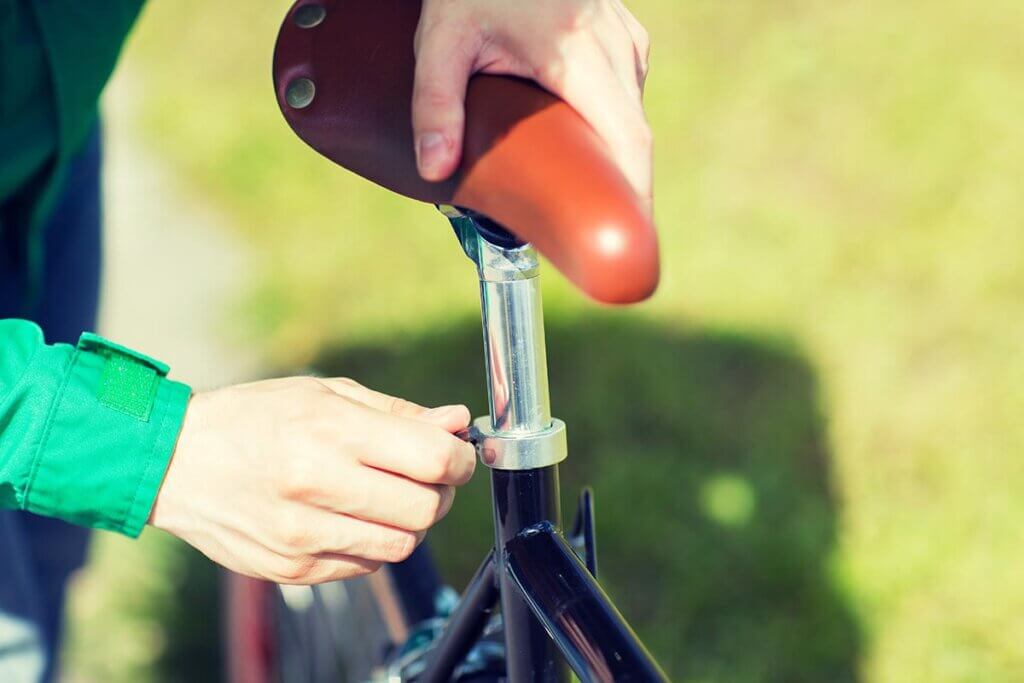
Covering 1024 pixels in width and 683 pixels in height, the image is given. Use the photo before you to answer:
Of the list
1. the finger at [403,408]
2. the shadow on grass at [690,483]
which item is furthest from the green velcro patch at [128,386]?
the shadow on grass at [690,483]

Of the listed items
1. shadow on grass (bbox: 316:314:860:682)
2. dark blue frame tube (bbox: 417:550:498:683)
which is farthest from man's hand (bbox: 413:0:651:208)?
shadow on grass (bbox: 316:314:860:682)

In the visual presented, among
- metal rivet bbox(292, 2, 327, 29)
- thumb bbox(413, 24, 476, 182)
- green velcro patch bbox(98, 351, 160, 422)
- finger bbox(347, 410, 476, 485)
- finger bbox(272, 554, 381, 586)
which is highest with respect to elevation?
metal rivet bbox(292, 2, 327, 29)

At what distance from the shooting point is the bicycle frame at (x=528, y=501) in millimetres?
768

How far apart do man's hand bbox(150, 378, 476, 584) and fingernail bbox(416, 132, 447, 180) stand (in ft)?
0.55

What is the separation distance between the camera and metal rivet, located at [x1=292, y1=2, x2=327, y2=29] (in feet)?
2.78

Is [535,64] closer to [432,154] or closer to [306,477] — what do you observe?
[432,154]

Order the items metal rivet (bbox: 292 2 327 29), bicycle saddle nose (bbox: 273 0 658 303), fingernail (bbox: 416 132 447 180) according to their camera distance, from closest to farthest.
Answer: bicycle saddle nose (bbox: 273 0 658 303), fingernail (bbox: 416 132 447 180), metal rivet (bbox: 292 2 327 29)

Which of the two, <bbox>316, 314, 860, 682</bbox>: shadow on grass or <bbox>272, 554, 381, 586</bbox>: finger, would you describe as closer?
<bbox>272, 554, 381, 586</bbox>: finger

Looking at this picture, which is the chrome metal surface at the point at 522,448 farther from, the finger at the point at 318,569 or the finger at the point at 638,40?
the finger at the point at 638,40

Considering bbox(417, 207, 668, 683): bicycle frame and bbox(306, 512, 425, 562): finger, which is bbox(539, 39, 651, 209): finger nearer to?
bbox(417, 207, 668, 683): bicycle frame

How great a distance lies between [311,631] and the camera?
1.63 m

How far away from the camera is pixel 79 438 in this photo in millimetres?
779

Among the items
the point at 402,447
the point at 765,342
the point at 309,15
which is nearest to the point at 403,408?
the point at 402,447

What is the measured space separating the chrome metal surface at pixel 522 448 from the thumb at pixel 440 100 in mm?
207
